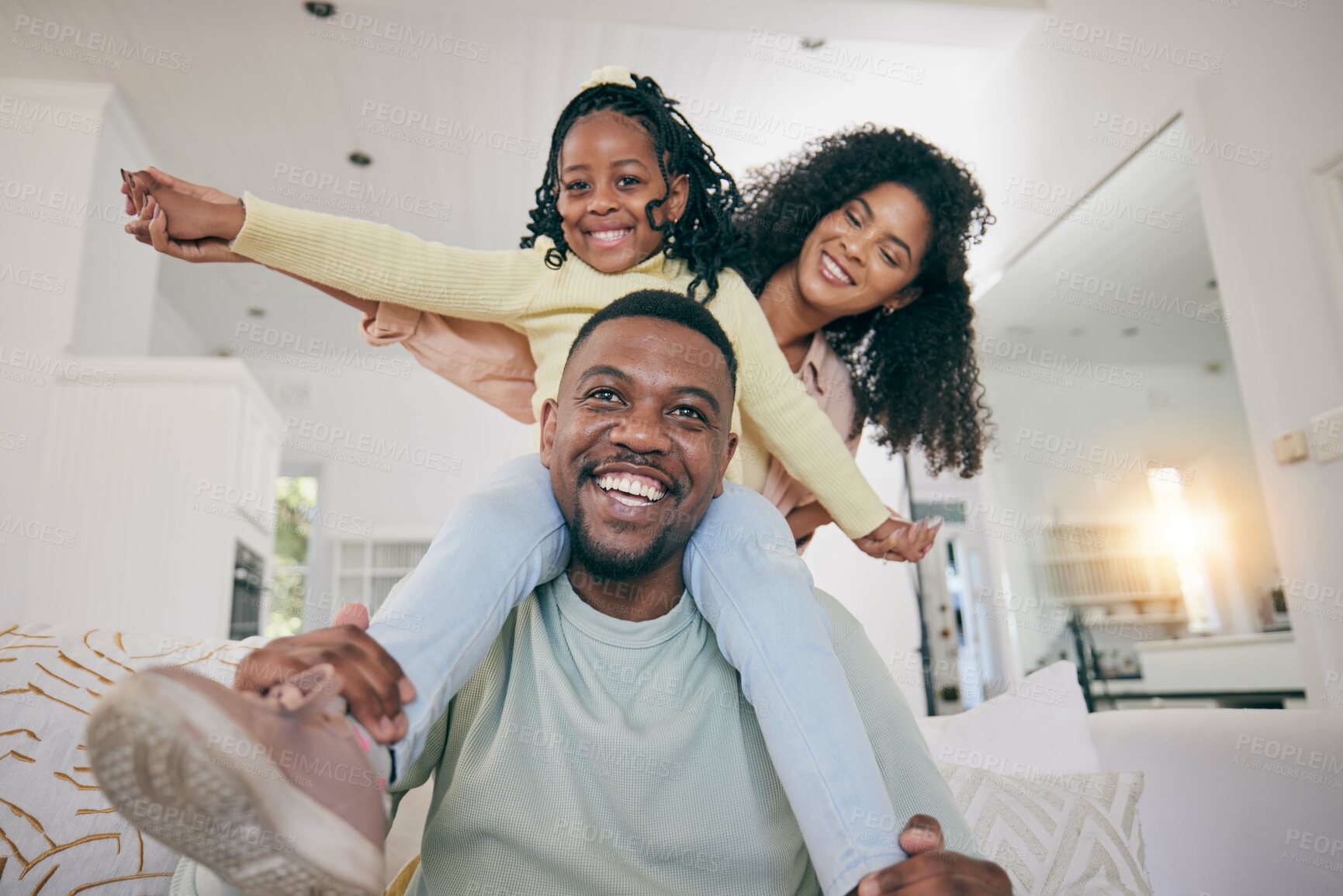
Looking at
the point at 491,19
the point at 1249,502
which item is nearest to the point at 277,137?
the point at 491,19

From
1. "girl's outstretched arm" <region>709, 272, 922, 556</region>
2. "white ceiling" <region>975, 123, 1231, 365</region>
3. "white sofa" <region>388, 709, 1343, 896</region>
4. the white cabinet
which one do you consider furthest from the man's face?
the white cabinet

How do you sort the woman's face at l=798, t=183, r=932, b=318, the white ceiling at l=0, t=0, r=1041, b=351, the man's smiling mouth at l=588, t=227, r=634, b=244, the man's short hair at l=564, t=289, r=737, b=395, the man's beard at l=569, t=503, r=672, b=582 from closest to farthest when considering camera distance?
the man's beard at l=569, t=503, r=672, b=582
the man's short hair at l=564, t=289, r=737, b=395
the man's smiling mouth at l=588, t=227, r=634, b=244
the woman's face at l=798, t=183, r=932, b=318
the white ceiling at l=0, t=0, r=1041, b=351

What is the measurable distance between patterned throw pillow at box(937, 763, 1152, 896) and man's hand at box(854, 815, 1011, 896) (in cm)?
56

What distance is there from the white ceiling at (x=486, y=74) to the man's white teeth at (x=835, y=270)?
1.95m

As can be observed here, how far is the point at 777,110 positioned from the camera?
4.33 meters

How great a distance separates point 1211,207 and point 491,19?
2722 millimetres

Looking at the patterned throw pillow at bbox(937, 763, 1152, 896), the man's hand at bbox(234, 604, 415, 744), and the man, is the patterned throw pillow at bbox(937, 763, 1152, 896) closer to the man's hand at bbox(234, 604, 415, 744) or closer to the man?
the man

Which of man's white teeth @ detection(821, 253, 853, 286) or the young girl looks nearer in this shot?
the young girl

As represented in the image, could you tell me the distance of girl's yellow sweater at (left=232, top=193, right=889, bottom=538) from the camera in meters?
1.44

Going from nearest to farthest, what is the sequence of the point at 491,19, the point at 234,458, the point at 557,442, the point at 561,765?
the point at 561,765, the point at 557,442, the point at 491,19, the point at 234,458

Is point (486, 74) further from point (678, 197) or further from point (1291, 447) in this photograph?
point (1291, 447)

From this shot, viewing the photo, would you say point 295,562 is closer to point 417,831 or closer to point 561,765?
point 417,831

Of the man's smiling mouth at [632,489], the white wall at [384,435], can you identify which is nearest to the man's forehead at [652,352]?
the man's smiling mouth at [632,489]

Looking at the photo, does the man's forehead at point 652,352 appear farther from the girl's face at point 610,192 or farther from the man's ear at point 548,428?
the girl's face at point 610,192
